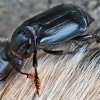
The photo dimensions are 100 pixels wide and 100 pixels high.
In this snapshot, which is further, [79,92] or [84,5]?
[84,5]

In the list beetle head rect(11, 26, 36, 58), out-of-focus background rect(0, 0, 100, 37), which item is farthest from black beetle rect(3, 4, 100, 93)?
out-of-focus background rect(0, 0, 100, 37)

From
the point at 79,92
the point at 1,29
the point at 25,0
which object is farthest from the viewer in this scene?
the point at 25,0

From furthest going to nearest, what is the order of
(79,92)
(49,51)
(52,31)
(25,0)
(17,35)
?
1. (25,0)
2. (52,31)
3. (17,35)
4. (49,51)
5. (79,92)

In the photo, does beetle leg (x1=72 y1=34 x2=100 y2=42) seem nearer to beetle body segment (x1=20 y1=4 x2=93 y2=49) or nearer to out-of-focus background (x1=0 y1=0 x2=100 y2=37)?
beetle body segment (x1=20 y1=4 x2=93 y2=49)

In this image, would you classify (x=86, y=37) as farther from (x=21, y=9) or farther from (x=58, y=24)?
(x=21, y=9)

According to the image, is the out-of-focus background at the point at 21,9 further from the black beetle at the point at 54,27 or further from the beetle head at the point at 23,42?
the beetle head at the point at 23,42

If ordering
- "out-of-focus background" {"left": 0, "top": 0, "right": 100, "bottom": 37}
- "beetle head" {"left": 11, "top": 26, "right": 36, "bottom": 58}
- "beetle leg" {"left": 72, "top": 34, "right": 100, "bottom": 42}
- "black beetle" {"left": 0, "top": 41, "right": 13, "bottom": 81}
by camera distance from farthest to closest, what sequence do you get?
"out-of-focus background" {"left": 0, "top": 0, "right": 100, "bottom": 37}
"beetle head" {"left": 11, "top": 26, "right": 36, "bottom": 58}
"beetle leg" {"left": 72, "top": 34, "right": 100, "bottom": 42}
"black beetle" {"left": 0, "top": 41, "right": 13, "bottom": 81}

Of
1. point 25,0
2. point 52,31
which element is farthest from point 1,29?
point 52,31

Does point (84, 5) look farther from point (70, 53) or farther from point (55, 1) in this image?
point (70, 53)
